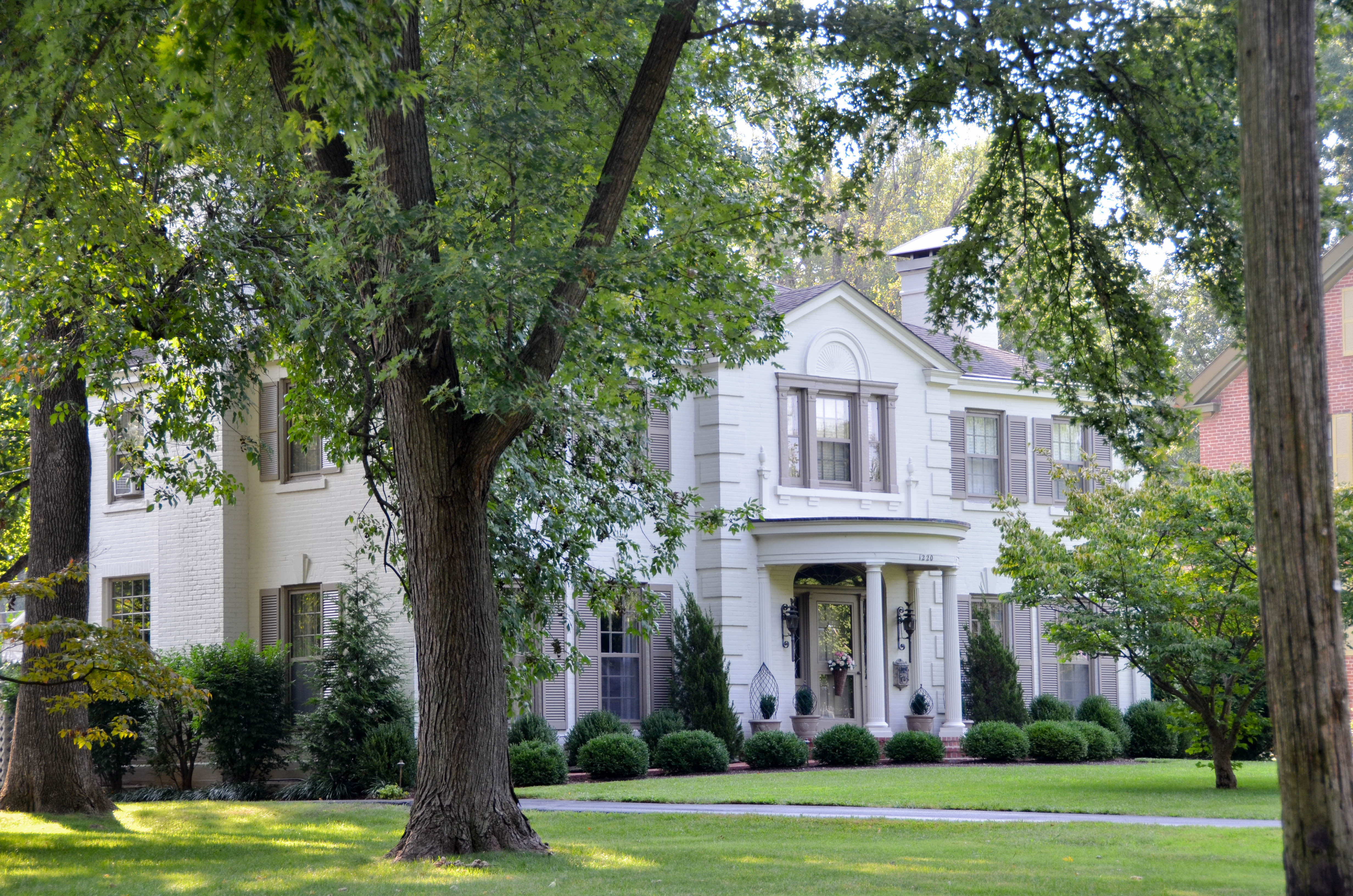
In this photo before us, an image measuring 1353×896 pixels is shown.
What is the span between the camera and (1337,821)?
6.59 meters

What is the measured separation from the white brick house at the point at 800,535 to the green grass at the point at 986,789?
278 cm

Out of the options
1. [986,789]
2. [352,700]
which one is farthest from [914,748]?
[352,700]

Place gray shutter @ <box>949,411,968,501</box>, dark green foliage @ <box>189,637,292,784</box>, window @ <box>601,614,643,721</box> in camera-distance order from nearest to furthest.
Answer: dark green foliage @ <box>189,637,292,784</box>
window @ <box>601,614,643,721</box>
gray shutter @ <box>949,411,968,501</box>

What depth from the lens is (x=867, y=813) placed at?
14773mm

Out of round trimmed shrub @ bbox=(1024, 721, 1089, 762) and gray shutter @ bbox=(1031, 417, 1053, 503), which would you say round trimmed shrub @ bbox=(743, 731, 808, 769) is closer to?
round trimmed shrub @ bbox=(1024, 721, 1089, 762)

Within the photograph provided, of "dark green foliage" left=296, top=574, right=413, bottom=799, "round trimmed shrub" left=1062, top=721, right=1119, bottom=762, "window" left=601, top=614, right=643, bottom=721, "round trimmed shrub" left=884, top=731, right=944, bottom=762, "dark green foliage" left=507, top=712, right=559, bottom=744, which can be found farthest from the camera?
"round trimmed shrub" left=1062, top=721, right=1119, bottom=762

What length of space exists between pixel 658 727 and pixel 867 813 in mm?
7831

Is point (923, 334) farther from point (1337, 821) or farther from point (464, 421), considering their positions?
point (1337, 821)

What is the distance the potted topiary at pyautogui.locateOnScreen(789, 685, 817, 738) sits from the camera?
78.3 ft

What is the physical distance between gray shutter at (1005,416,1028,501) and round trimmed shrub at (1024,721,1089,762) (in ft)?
16.4

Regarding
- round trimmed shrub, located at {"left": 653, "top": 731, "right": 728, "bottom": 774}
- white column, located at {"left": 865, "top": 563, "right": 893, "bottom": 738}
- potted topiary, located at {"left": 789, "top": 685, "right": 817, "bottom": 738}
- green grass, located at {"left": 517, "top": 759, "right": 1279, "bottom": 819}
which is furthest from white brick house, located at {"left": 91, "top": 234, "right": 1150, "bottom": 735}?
green grass, located at {"left": 517, "top": 759, "right": 1279, "bottom": 819}

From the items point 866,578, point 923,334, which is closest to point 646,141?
point 866,578

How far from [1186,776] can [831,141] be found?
11124mm

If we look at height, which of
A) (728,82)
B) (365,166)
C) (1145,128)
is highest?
(728,82)
